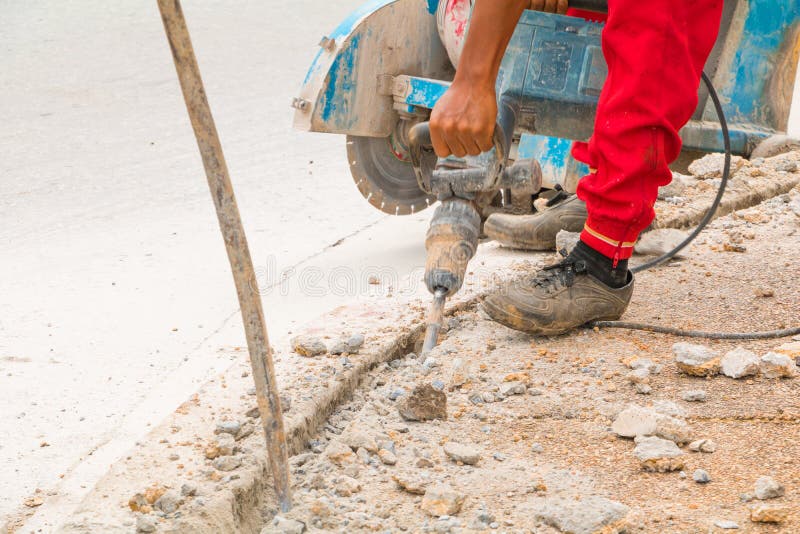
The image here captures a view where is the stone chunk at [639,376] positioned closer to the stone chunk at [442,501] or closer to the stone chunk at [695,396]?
the stone chunk at [695,396]

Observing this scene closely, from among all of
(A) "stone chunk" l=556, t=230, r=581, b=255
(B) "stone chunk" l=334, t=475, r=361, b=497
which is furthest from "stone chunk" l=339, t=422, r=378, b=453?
(A) "stone chunk" l=556, t=230, r=581, b=255

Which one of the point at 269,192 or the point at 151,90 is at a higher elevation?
the point at 151,90

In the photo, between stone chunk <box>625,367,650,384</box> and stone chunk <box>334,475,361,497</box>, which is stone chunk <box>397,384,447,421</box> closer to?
stone chunk <box>334,475,361,497</box>

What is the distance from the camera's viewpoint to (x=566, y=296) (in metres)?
2.31

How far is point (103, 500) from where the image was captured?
164 centimetres

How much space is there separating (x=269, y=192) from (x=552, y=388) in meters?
2.58

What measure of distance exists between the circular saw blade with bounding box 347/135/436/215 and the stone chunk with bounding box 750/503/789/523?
2364 millimetres

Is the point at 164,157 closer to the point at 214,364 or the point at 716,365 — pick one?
the point at 214,364

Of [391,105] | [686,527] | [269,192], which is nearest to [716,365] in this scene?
[686,527]

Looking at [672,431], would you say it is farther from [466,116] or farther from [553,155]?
[553,155]

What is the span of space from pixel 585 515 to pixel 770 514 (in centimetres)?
30

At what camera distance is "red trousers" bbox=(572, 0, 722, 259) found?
6.71 feet

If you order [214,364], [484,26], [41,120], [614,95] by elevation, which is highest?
[484,26]

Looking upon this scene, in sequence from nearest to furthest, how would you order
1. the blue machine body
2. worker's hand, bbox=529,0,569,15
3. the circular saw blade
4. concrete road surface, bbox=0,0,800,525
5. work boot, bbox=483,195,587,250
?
concrete road surface, bbox=0,0,800,525 → worker's hand, bbox=529,0,569,15 → the blue machine body → work boot, bbox=483,195,587,250 → the circular saw blade
